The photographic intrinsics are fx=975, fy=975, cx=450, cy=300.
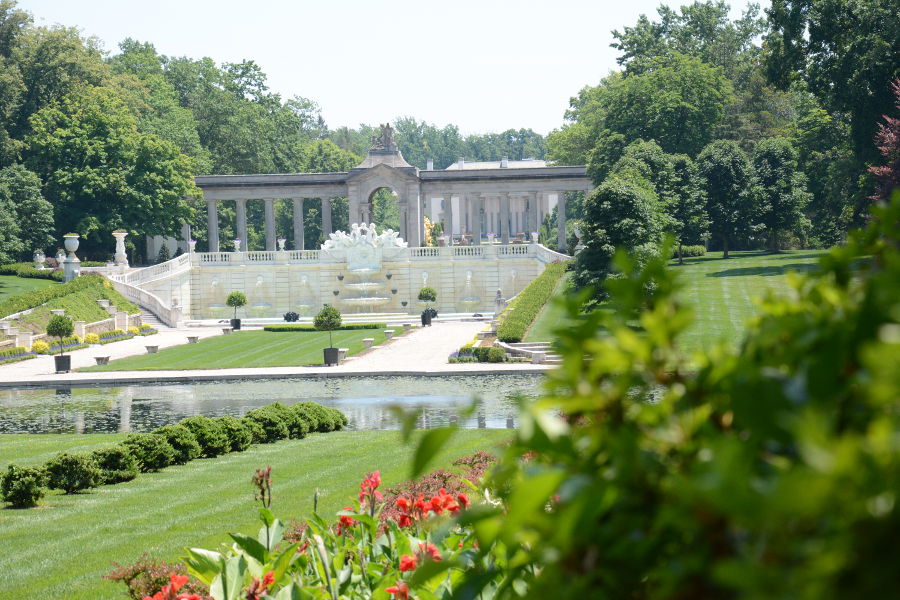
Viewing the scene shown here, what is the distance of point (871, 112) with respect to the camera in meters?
53.1

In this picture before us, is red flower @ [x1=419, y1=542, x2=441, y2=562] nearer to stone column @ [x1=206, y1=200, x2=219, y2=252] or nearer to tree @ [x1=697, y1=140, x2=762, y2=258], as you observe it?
tree @ [x1=697, y1=140, x2=762, y2=258]

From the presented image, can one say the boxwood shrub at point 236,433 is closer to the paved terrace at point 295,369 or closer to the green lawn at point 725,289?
the paved terrace at point 295,369

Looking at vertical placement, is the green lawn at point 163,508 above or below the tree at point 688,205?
below

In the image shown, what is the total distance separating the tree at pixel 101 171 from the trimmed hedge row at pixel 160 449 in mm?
57398

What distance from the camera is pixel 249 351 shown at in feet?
146

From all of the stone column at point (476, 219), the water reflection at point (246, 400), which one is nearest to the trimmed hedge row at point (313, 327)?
the water reflection at point (246, 400)

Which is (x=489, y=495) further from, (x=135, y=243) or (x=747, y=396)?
(x=135, y=243)

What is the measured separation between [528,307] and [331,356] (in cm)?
1386

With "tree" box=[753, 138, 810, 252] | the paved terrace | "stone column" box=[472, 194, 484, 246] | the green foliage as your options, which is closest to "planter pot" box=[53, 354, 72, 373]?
the paved terrace

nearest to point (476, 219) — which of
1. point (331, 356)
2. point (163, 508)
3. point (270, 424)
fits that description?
point (331, 356)

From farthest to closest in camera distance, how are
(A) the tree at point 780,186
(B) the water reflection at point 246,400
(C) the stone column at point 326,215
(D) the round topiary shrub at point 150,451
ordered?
(C) the stone column at point 326,215, (A) the tree at point 780,186, (B) the water reflection at point 246,400, (D) the round topiary shrub at point 150,451

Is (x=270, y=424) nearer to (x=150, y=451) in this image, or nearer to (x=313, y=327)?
(x=150, y=451)

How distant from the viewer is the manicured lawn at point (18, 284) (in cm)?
6425

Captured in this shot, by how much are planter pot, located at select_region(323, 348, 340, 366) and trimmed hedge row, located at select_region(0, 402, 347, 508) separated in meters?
13.4
